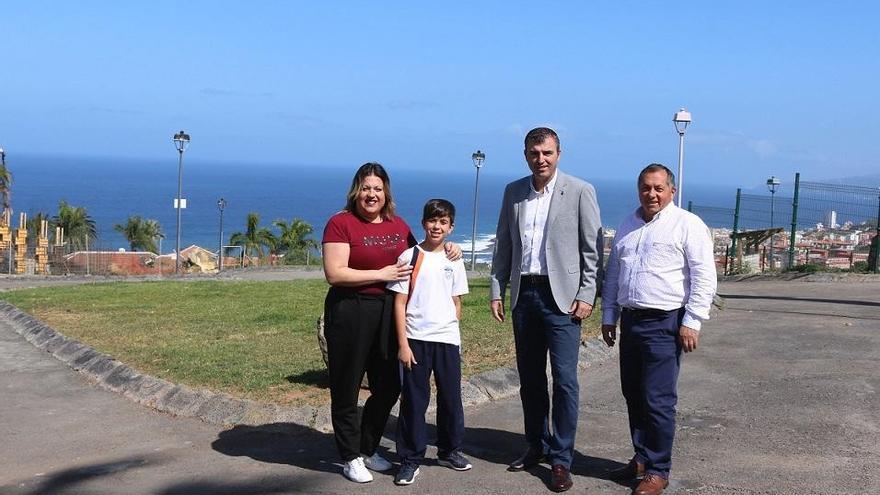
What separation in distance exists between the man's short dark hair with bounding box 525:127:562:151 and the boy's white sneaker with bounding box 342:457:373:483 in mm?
2150

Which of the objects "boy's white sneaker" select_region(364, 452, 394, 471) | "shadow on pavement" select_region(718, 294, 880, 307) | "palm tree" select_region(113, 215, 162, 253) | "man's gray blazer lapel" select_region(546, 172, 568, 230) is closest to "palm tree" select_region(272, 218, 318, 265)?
"palm tree" select_region(113, 215, 162, 253)

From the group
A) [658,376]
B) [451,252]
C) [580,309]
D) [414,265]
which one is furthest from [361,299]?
[658,376]

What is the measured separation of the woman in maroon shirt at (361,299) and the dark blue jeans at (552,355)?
56 centimetres

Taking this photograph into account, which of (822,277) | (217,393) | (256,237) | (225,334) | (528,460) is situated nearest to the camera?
(528,460)

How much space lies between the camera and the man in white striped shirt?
5.33 meters

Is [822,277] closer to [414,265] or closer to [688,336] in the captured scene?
[688,336]

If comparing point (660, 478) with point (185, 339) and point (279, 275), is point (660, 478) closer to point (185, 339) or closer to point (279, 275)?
point (185, 339)

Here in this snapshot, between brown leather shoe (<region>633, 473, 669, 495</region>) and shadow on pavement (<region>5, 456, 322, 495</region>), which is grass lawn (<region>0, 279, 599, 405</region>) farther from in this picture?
brown leather shoe (<region>633, 473, 669, 495</region>)

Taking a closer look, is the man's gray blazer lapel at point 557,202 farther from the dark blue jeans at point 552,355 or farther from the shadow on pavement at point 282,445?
the shadow on pavement at point 282,445

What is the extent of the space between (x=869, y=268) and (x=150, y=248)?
201 feet

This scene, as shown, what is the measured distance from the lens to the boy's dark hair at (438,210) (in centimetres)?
557

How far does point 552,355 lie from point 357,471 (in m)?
1.36

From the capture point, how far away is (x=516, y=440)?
6582 mm

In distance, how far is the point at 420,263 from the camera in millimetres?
5672
